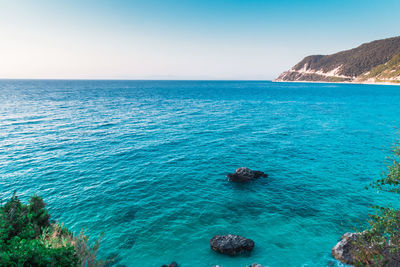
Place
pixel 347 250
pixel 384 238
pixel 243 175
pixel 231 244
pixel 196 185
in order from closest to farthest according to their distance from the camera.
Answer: pixel 384 238 → pixel 347 250 → pixel 231 244 → pixel 196 185 → pixel 243 175

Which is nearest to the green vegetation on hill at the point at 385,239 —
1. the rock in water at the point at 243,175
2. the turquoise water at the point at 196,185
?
the turquoise water at the point at 196,185

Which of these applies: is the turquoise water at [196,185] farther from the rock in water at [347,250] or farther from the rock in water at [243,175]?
the rock in water at [243,175]

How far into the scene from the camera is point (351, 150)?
39812 millimetres

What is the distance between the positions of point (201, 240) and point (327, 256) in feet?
34.1

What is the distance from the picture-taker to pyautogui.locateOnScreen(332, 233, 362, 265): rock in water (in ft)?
51.1

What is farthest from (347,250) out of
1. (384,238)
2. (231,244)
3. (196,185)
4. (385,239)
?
(196,185)

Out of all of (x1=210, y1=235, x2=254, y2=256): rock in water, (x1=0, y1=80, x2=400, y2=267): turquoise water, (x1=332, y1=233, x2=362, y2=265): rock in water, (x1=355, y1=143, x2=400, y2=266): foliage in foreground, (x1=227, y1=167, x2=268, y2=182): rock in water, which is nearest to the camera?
(x1=355, y1=143, x2=400, y2=266): foliage in foreground

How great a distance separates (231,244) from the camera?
55.8 feet

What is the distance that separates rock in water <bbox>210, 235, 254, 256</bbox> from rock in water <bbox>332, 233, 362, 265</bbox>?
6.63 m

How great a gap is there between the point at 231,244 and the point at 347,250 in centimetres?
913

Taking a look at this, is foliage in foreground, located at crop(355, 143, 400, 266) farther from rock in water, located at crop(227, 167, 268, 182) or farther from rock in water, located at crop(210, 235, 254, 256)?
rock in water, located at crop(227, 167, 268, 182)

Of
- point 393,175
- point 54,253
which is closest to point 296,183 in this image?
point 393,175

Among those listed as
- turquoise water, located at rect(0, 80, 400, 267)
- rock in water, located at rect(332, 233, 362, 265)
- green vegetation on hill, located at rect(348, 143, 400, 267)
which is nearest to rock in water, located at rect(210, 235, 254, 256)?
turquoise water, located at rect(0, 80, 400, 267)

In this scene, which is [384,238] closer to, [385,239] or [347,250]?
[385,239]
